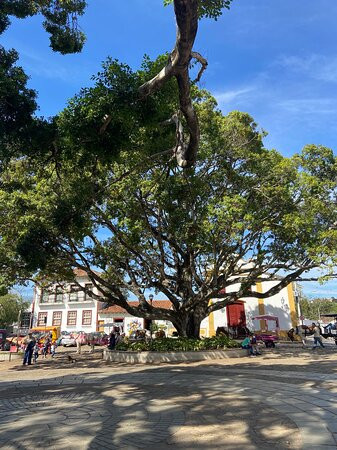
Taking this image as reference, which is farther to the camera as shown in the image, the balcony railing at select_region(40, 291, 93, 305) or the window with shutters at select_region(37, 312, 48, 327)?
the window with shutters at select_region(37, 312, 48, 327)

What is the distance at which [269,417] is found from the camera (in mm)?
6199

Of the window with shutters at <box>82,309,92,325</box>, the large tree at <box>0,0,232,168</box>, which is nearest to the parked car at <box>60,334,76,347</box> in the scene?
the window with shutters at <box>82,309,92,325</box>

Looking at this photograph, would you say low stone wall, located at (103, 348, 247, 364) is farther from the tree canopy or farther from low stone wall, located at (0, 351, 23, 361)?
low stone wall, located at (0, 351, 23, 361)

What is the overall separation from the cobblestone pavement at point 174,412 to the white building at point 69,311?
3720 cm

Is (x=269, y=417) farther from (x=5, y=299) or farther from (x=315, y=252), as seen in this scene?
(x=5, y=299)

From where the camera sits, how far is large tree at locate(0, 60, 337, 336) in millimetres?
13406

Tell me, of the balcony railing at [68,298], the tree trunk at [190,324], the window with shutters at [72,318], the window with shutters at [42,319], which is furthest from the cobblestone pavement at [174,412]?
the window with shutters at [42,319]

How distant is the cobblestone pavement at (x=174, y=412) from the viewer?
5.07m

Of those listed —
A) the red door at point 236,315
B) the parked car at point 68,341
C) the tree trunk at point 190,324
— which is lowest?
the parked car at point 68,341

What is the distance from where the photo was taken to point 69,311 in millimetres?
48594

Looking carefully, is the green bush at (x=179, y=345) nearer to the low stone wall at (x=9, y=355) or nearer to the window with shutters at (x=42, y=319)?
the low stone wall at (x=9, y=355)

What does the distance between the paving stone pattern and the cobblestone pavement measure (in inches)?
0.6

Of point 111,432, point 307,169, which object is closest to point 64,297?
point 307,169

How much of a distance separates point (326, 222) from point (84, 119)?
45.8 feet
